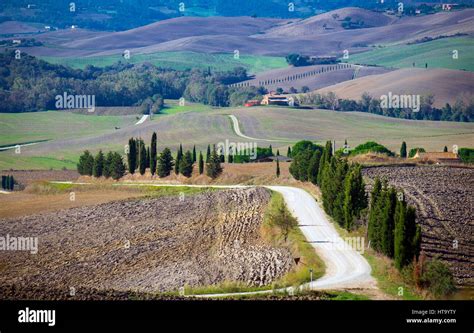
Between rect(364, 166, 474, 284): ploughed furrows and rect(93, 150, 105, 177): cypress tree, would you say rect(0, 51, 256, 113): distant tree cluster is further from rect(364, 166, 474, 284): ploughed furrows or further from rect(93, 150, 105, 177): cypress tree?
rect(364, 166, 474, 284): ploughed furrows

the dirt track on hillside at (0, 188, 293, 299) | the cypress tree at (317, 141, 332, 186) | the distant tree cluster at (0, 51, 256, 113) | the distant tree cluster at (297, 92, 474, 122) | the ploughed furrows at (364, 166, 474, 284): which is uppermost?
the distant tree cluster at (0, 51, 256, 113)

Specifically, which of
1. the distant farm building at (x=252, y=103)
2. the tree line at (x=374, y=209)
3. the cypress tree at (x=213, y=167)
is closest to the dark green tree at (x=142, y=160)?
the cypress tree at (x=213, y=167)

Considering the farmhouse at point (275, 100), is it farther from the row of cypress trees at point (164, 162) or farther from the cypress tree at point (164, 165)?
the cypress tree at point (164, 165)

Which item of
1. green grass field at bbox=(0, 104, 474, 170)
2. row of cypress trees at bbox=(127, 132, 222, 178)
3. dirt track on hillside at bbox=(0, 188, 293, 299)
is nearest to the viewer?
dirt track on hillside at bbox=(0, 188, 293, 299)

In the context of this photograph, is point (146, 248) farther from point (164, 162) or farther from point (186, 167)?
point (164, 162)

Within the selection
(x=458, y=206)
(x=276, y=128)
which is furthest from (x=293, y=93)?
(x=458, y=206)

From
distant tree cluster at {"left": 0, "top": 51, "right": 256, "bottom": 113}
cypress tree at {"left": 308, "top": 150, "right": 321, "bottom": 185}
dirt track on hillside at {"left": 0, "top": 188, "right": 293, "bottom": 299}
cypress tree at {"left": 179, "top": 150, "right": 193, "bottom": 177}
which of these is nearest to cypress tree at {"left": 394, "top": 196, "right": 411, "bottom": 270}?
dirt track on hillside at {"left": 0, "top": 188, "right": 293, "bottom": 299}
